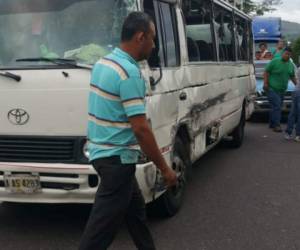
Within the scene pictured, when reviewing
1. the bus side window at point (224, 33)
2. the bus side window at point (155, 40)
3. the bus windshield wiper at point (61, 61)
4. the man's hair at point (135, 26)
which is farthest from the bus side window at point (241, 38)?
the man's hair at point (135, 26)

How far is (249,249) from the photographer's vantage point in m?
4.73

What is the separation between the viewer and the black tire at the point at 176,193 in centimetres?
547

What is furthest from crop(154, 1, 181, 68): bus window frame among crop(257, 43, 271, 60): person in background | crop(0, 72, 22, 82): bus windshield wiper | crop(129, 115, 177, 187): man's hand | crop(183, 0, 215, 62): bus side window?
crop(257, 43, 271, 60): person in background

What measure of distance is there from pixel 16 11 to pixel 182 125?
198 centimetres

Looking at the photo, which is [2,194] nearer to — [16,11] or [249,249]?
[16,11]

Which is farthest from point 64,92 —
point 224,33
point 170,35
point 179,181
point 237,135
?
point 237,135

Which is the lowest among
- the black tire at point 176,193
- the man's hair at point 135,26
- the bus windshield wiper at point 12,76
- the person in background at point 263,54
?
the black tire at point 176,193

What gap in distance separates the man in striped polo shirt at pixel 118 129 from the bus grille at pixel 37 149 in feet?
3.64

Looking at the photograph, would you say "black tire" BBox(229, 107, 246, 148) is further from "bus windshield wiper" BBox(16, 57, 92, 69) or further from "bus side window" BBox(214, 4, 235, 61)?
"bus windshield wiper" BBox(16, 57, 92, 69)

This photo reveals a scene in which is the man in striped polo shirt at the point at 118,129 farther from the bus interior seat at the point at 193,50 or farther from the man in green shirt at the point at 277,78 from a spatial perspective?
the man in green shirt at the point at 277,78

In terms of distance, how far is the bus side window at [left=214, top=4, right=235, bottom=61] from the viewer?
7.68 metres

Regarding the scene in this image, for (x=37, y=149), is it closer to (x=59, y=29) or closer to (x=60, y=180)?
(x=60, y=180)

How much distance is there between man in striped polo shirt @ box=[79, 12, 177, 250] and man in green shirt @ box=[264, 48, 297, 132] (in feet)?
28.7

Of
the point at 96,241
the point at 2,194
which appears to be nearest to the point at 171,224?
the point at 2,194
